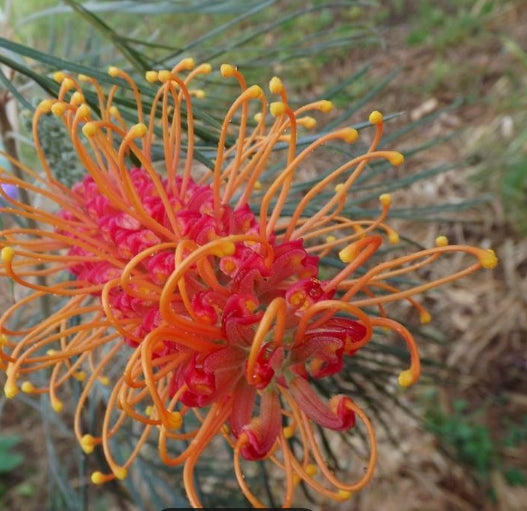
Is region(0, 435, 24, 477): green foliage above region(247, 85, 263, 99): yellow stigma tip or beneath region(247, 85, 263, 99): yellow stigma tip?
beneath

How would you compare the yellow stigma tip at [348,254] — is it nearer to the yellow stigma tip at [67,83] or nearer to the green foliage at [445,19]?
the yellow stigma tip at [67,83]

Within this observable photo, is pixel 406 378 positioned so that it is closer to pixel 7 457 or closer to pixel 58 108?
pixel 58 108

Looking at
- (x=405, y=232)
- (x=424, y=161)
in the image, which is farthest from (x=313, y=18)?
(x=405, y=232)

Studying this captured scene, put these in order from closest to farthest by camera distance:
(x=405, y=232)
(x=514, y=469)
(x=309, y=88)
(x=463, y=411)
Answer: (x=514, y=469), (x=463, y=411), (x=405, y=232), (x=309, y=88)

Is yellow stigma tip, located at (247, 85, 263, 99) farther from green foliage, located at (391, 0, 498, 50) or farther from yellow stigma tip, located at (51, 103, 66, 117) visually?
green foliage, located at (391, 0, 498, 50)

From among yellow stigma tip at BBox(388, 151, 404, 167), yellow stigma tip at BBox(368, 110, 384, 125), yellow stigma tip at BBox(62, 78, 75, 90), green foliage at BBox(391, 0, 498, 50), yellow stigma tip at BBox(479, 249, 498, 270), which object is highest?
green foliage at BBox(391, 0, 498, 50)

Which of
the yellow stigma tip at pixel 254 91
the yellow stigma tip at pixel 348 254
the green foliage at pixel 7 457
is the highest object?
the yellow stigma tip at pixel 254 91

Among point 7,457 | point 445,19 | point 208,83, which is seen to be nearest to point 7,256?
point 208,83

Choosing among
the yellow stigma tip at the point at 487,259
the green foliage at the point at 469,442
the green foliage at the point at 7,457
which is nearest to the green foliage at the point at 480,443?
the green foliage at the point at 469,442

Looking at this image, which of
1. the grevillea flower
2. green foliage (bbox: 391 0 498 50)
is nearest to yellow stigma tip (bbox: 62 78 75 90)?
the grevillea flower

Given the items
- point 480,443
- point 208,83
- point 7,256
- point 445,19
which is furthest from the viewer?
point 445,19

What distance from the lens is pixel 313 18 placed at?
221 centimetres

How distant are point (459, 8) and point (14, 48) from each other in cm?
203

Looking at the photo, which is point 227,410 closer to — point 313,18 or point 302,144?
point 302,144
